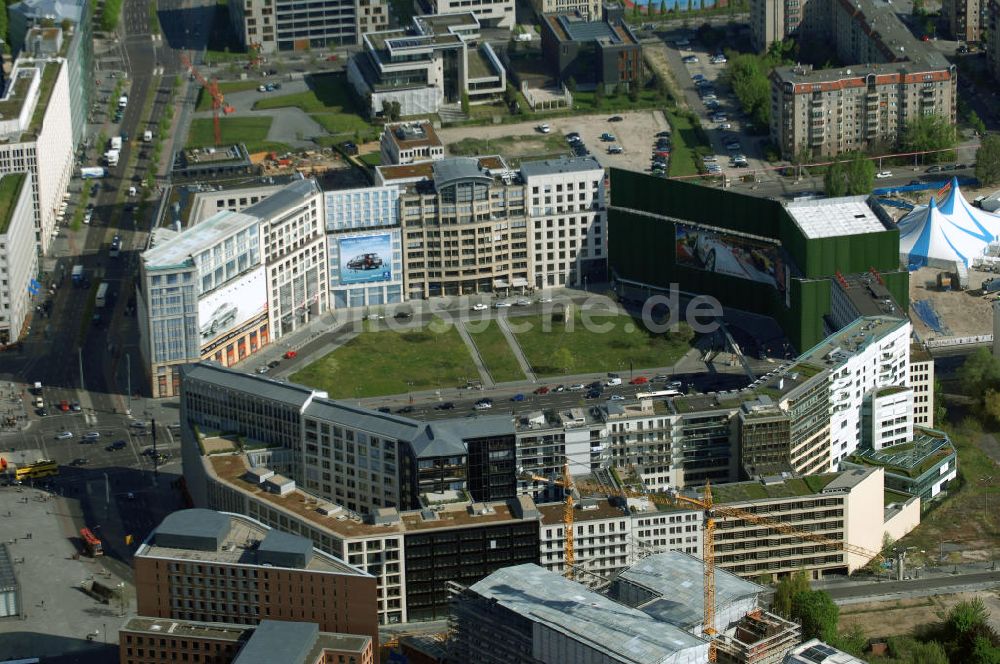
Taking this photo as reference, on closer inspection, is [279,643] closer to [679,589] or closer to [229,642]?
[229,642]

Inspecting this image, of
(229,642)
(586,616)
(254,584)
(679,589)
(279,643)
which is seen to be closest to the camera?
(586,616)

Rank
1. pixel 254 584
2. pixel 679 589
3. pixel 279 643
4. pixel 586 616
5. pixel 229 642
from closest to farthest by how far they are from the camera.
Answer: pixel 586 616, pixel 279 643, pixel 229 642, pixel 679 589, pixel 254 584

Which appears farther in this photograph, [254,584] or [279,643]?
[254,584]

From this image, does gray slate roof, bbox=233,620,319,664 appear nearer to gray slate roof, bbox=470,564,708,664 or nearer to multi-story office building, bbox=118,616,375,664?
multi-story office building, bbox=118,616,375,664

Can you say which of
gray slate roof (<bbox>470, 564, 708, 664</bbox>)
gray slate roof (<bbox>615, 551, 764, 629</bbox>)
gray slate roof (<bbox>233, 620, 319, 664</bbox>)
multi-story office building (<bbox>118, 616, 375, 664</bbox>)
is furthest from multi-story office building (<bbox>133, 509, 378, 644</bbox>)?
gray slate roof (<bbox>615, 551, 764, 629</bbox>)

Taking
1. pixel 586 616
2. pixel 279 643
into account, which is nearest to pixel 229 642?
pixel 279 643

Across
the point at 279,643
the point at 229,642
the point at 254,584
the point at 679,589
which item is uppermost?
the point at 254,584

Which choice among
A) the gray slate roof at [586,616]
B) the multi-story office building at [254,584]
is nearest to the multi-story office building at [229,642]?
the multi-story office building at [254,584]
